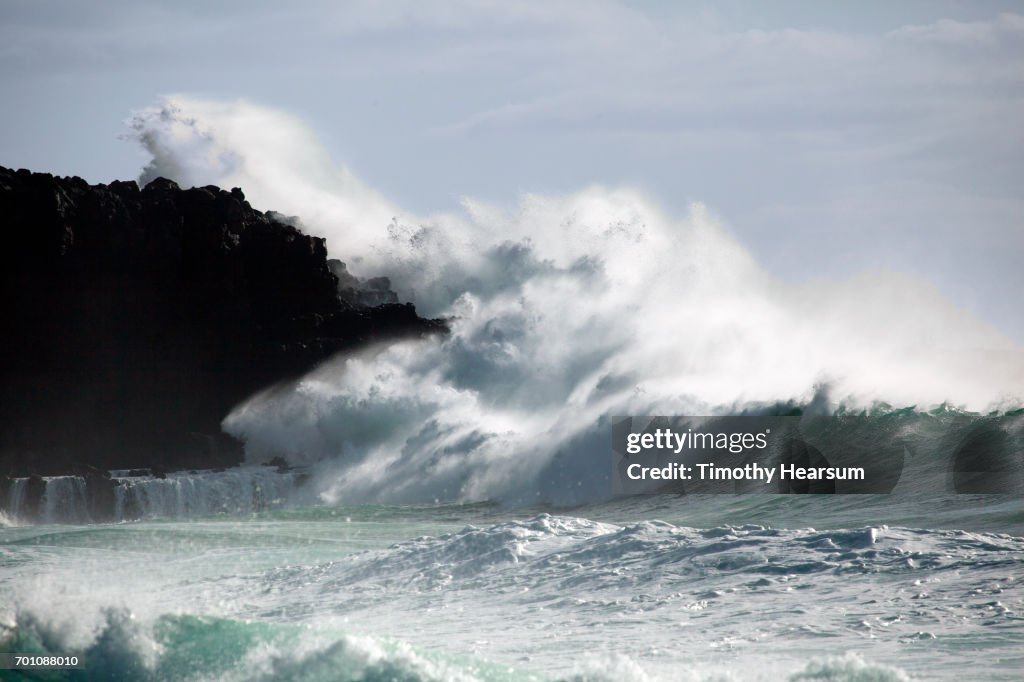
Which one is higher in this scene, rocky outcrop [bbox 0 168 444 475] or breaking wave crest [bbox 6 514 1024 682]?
rocky outcrop [bbox 0 168 444 475]

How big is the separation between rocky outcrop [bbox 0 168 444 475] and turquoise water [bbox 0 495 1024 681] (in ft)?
62.1

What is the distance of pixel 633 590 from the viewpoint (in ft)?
31.4

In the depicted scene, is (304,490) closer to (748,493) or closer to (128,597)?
(748,493)

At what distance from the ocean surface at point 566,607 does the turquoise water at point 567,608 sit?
22mm

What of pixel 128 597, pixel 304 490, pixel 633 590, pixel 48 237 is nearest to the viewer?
pixel 633 590

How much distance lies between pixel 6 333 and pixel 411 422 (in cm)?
1341

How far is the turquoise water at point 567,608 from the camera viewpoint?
25.0 ft

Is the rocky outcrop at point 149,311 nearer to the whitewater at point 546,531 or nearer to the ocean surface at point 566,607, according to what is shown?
the whitewater at point 546,531

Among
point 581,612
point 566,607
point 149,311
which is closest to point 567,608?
point 566,607

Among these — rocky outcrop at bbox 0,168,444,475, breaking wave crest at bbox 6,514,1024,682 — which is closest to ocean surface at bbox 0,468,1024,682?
breaking wave crest at bbox 6,514,1024,682

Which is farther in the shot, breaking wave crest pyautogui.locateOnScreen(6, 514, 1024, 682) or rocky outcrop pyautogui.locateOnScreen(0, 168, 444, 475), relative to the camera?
rocky outcrop pyautogui.locateOnScreen(0, 168, 444, 475)

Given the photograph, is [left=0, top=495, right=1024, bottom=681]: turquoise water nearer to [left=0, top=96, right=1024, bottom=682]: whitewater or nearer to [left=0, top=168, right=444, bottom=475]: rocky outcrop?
[left=0, top=96, right=1024, bottom=682]: whitewater

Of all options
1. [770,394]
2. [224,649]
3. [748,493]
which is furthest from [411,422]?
[224,649]

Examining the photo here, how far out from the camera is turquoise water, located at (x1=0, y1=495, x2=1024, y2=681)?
301 inches
